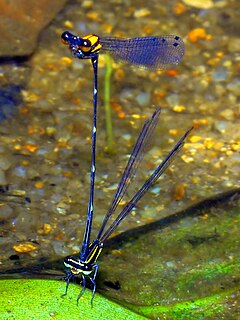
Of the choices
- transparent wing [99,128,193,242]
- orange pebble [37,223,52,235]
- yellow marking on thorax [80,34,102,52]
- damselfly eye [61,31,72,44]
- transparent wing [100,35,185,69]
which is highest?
Result: damselfly eye [61,31,72,44]

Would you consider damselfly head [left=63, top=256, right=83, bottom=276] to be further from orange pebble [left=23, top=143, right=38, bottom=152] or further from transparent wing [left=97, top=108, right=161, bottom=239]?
orange pebble [left=23, top=143, right=38, bottom=152]

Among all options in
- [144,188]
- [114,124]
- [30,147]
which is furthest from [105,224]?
[114,124]

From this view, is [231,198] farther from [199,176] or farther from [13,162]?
[13,162]

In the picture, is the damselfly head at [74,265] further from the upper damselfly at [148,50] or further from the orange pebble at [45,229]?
the upper damselfly at [148,50]

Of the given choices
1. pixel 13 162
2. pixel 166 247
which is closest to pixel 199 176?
pixel 166 247

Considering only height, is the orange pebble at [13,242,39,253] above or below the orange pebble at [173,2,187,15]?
below

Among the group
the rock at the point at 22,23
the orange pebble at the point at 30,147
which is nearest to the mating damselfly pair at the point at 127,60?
the orange pebble at the point at 30,147

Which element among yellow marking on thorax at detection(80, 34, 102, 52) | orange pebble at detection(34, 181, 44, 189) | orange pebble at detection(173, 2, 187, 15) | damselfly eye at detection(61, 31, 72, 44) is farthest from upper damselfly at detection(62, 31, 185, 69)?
orange pebble at detection(173, 2, 187, 15)

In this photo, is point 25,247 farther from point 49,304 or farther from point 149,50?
point 149,50
